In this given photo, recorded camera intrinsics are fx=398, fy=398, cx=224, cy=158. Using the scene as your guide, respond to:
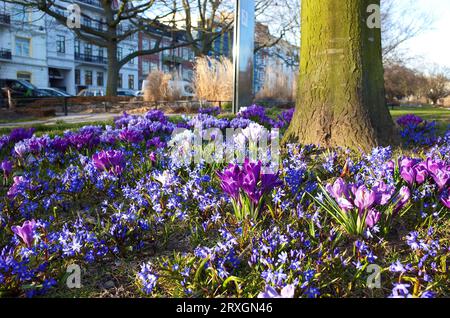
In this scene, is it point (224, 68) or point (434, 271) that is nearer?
point (434, 271)

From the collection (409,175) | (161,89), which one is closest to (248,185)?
(409,175)

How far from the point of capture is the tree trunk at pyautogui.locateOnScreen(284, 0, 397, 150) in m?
3.74

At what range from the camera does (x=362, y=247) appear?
Result: 1.80m

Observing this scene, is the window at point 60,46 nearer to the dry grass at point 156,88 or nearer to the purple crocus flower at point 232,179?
the dry grass at point 156,88

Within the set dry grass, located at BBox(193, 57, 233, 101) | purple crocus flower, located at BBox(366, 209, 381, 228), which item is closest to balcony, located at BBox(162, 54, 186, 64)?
dry grass, located at BBox(193, 57, 233, 101)

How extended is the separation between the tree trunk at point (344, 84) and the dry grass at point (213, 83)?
31.0ft

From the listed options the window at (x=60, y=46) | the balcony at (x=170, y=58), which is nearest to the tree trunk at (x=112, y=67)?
the window at (x=60, y=46)

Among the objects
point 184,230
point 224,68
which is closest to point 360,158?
point 184,230

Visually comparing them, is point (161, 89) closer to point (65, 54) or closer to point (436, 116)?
point (436, 116)

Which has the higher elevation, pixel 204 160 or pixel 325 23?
pixel 325 23

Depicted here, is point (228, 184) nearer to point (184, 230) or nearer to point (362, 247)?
point (184, 230)

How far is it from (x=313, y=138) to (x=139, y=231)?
7.29 feet

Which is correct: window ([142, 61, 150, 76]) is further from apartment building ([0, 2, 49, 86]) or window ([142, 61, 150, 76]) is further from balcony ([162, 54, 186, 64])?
apartment building ([0, 2, 49, 86])

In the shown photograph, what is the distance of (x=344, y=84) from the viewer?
3.81 meters
